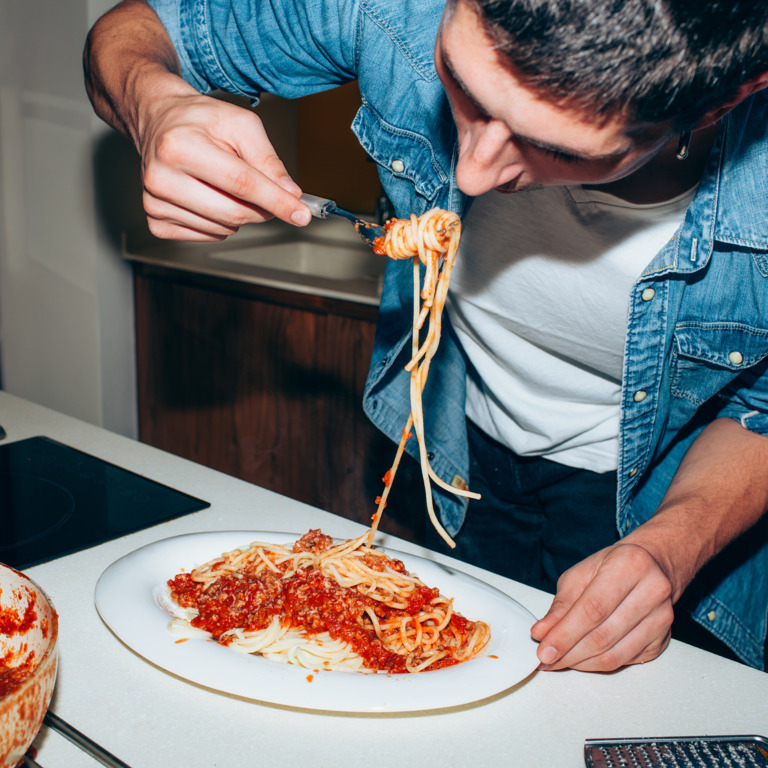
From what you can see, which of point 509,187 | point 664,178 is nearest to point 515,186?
point 509,187

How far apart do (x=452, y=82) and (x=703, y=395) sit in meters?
0.72

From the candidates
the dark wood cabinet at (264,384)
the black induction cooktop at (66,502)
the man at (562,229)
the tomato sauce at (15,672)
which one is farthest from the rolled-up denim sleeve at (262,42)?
the dark wood cabinet at (264,384)

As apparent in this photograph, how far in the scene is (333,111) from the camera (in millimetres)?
3596

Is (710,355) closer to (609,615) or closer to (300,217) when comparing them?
(609,615)

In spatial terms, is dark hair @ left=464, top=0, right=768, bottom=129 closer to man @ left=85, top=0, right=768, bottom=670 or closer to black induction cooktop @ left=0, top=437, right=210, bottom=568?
man @ left=85, top=0, right=768, bottom=670

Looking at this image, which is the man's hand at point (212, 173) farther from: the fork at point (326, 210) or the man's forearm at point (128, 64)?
the man's forearm at point (128, 64)

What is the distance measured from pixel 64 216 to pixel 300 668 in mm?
2869

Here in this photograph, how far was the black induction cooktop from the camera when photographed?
111 cm

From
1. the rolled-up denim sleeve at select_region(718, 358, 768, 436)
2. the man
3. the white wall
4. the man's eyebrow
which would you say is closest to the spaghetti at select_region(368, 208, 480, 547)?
the man

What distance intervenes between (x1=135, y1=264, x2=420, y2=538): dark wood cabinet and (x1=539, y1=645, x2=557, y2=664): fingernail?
1.71m

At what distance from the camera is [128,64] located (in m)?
1.32

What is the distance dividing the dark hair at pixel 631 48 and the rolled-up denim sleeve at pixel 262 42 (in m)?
0.67

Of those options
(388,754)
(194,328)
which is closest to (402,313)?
(388,754)

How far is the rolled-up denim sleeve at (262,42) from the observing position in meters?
1.38
